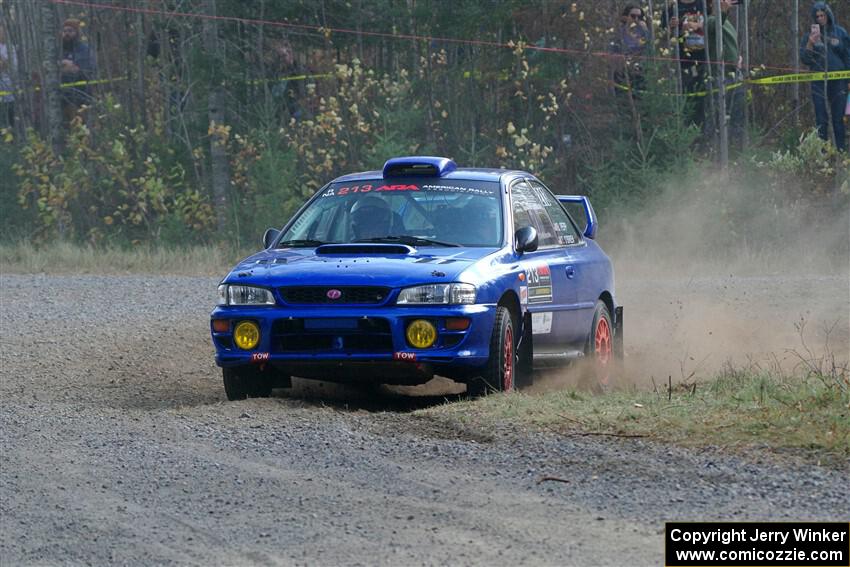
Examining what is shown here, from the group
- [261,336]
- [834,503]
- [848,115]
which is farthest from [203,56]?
[834,503]

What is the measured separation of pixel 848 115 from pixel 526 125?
5.77 metres

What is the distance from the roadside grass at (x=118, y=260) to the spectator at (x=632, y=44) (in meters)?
6.81

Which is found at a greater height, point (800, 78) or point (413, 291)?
point (800, 78)

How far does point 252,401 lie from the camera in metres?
9.45

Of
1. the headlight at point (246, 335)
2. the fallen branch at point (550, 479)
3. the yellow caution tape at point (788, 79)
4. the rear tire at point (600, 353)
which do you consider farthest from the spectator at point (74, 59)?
the fallen branch at point (550, 479)

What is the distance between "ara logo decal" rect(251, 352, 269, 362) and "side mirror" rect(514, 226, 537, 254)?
6.42ft

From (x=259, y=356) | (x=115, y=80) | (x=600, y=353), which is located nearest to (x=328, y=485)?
(x=259, y=356)

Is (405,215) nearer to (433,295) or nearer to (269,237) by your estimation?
(269,237)

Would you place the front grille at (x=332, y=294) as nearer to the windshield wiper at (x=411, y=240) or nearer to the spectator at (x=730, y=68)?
the windshield wiper at (x=411, y=240)

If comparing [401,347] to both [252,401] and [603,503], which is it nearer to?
[252,401]

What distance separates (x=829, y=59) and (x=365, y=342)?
51.1ft

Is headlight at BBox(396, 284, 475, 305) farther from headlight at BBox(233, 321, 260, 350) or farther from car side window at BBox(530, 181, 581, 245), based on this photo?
car side window at BBox(530, 181, 581, 245)

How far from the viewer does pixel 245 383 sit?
9844 millimetres

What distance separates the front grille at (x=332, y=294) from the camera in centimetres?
927
